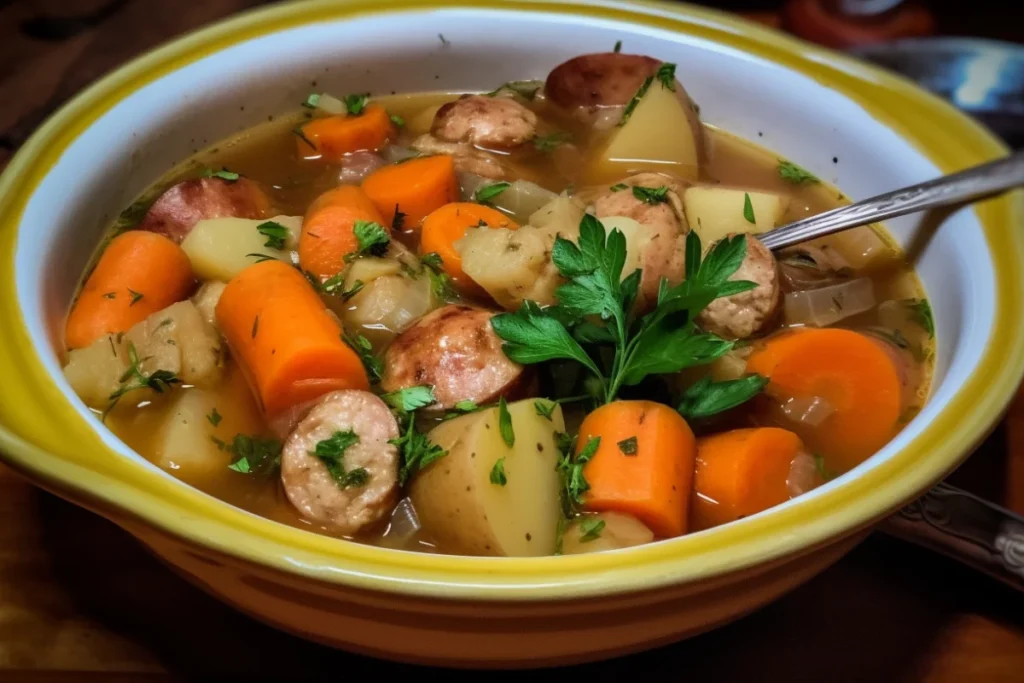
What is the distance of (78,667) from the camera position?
121 centimetres

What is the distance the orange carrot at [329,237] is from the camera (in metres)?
1.65

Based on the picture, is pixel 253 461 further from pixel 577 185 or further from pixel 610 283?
pixel 577 185

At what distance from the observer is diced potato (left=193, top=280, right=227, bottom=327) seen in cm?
154

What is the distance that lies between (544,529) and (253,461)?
0.49 m

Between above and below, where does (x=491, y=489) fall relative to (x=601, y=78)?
below

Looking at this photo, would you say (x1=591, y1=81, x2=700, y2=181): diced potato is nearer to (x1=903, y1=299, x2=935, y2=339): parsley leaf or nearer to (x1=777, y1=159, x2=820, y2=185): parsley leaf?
(x1=777, y1=159, x2=820, y2=185): parsley leaf

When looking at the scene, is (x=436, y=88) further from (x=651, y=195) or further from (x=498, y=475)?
(x=498, y=475)

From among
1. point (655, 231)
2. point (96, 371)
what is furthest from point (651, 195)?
point (96, 371)

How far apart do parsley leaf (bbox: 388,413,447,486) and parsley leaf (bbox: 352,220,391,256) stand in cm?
47

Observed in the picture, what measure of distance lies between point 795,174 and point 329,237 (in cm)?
113

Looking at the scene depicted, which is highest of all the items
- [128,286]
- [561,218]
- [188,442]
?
[561,218]

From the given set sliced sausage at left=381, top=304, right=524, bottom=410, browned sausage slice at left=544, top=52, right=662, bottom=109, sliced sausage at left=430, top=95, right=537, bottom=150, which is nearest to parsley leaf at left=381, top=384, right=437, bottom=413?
sliced sausage at left=381, top=304, right=524, bottom=410

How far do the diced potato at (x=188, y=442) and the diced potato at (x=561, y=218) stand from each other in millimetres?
692

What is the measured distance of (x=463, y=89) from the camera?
232cm
